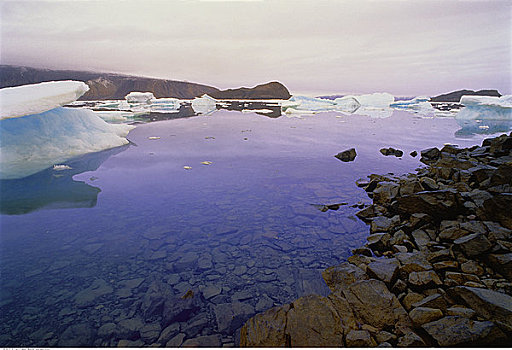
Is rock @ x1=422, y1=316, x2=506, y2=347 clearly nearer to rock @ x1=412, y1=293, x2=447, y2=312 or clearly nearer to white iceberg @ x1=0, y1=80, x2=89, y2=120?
rock @ x1=412, y1=293, x2=447, y2=312

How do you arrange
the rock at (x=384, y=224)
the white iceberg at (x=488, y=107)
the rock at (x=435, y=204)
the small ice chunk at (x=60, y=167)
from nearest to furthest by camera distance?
the rock at (x=435, y=204) < the rock at (x=384, y=224) < the small ice chunk at (x=60, y=167) < the white iceberg at (x=488, y=107)

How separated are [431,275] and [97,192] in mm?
7011

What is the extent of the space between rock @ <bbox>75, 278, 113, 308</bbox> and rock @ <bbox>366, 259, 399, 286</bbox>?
3.29 metres

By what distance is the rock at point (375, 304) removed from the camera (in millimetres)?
2672

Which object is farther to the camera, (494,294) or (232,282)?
(232,282)

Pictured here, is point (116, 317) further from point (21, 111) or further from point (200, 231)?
point (21, 111)

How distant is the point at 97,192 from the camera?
667cm

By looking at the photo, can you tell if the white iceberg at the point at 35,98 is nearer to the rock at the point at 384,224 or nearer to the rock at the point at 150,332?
the rock at the point at 150,332

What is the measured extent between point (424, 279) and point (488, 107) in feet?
106

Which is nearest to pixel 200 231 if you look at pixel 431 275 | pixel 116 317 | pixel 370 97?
pixel 116 317

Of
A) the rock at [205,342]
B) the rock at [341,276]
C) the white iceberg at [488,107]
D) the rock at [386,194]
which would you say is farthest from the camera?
the white iceberg at [488,107]

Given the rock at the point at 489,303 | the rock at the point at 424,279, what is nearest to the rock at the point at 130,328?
the rock at the point at 424,279

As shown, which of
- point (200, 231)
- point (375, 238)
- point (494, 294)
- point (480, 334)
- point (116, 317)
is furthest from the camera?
point (200, 231)

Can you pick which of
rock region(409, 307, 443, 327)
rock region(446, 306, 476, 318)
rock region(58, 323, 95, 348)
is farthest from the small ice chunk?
rock region(446, 306, 476, 318)
